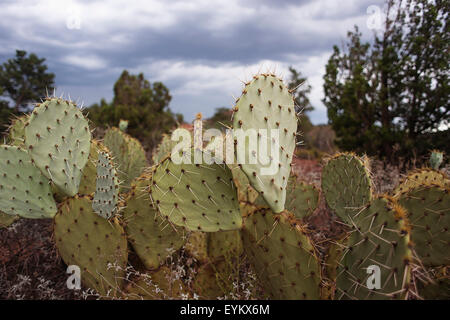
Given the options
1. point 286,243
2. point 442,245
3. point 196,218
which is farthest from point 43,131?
point 442,245

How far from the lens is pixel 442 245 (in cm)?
199

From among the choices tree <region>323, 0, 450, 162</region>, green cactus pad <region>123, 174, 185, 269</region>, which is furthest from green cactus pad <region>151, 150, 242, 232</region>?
tree <region>323, 0, 450, 162</region>

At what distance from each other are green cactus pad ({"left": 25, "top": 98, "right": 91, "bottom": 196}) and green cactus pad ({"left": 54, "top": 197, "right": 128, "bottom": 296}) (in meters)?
0.17

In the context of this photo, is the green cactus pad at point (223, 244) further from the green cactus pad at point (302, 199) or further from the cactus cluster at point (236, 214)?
the green cactus pad at point (302, 199)

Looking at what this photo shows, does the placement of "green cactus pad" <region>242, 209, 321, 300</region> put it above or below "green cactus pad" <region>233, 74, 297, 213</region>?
below

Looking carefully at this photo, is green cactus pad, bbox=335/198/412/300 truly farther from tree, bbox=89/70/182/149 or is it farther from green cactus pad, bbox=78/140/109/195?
tree, bbox=89/70/182/149

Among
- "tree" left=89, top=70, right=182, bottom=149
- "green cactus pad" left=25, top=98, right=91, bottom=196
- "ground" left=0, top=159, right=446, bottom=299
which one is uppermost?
"tree" left=89, top=70, right=182, bottom=149

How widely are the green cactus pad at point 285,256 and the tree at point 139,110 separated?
21.2 ft

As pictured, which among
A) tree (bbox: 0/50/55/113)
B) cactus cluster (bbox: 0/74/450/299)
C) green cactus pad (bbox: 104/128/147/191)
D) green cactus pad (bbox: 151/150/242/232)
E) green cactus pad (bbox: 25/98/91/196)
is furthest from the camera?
tree (bbox: 0/50/55/113)

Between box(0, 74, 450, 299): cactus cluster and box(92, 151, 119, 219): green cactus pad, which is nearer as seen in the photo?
box(0, 74, 450, 299): cactus cluster

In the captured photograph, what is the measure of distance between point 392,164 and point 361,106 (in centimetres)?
108

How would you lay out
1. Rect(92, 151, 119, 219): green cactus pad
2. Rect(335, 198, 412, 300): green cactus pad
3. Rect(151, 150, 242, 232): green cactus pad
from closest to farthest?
Rect(335, 198, 412, 300): green cactus pad → Rect(151, 150, 242, 232): green cactus pad → Rect(92, 151, 119, 219): green cactus pad

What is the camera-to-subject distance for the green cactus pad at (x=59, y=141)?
2.27m

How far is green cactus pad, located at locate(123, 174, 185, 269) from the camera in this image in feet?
7.84
